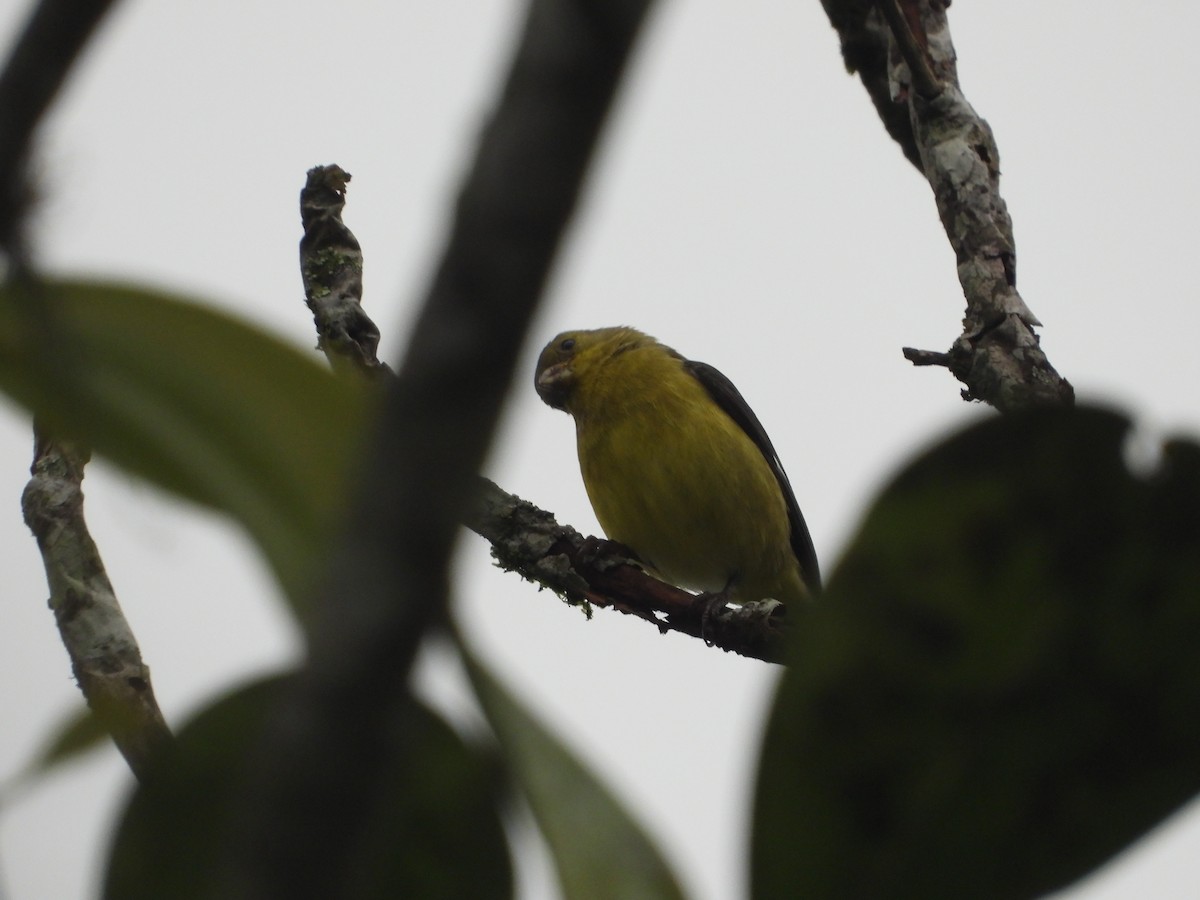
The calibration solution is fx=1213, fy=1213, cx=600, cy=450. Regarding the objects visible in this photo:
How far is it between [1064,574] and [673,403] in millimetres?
5070

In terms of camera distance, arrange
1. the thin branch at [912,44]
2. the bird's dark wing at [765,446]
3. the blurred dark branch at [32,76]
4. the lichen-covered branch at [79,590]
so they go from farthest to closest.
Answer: the bird's dark wing at [765,446]
the thin branch at [912,44]
the lichen-covered branch at [79,590]
the blurred dark branch at [32,76]

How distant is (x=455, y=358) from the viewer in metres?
0.72

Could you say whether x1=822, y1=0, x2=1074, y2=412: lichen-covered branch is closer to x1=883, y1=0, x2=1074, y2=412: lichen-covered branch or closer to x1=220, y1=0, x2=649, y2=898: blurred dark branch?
x1=883, y1=0, x2=1074, y2=412: lichen-covered branch

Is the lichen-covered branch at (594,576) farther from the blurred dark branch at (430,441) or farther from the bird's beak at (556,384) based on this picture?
the blurred dark branch at (430,441)

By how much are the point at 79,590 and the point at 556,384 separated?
345 cm

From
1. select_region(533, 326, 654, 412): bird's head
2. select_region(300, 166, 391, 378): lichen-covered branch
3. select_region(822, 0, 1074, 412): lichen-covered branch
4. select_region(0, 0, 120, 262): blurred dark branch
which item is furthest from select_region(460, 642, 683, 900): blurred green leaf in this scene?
select_region(533, 326, 654, 412): bird's head

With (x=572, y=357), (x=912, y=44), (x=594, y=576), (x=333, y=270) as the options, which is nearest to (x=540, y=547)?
(x=594, y=576)

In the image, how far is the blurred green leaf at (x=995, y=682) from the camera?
3.06 feet

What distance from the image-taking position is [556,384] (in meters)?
6.49

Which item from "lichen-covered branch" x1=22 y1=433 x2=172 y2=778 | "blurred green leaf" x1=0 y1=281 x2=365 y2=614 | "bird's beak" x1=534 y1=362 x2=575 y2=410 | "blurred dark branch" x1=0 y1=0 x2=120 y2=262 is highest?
"bird's beak" x1=534 y1=362 x2=575 y2=410

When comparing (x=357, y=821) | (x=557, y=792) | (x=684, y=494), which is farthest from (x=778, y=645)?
(x=357, y=821)

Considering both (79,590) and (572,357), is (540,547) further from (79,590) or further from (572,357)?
(572,357)

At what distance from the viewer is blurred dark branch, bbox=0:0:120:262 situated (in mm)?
847

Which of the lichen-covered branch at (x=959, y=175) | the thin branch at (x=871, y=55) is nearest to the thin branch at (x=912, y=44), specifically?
the lichen-covered branch at (x=959, y=175)
